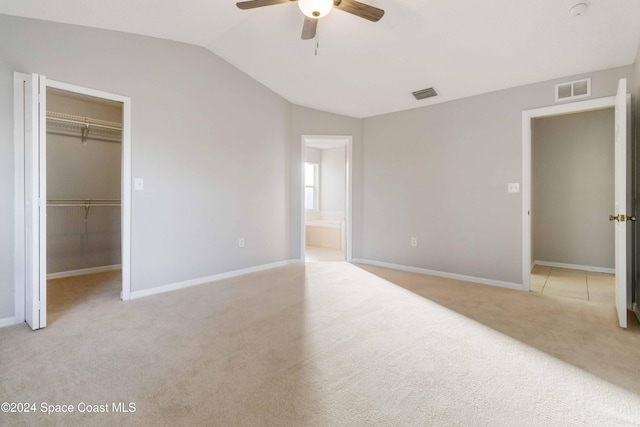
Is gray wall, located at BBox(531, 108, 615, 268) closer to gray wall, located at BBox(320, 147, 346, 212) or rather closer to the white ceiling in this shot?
the white ceiling

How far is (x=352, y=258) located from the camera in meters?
4.81

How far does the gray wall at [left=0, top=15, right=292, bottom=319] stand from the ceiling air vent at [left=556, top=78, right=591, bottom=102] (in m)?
3.39

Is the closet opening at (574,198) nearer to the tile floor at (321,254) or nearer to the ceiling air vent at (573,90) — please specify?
the ceiling air vent at (573,90)

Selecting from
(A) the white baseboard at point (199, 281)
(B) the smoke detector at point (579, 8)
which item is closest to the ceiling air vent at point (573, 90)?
(B) the smoke detector at point (579, 8)

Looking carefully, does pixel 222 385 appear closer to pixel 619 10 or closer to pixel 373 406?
pixel 373 406

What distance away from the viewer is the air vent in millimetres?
3654

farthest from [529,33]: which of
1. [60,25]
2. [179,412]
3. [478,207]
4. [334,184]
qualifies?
[334,184]

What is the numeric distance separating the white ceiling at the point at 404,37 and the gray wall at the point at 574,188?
74.6 inches

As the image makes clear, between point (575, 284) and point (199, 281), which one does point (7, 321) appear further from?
point (575, 284)

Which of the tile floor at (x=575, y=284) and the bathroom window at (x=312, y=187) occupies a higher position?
the bathroom window at (x=312, y=187)

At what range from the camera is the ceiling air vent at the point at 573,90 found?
2980 mm

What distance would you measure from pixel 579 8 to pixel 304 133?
3.31m

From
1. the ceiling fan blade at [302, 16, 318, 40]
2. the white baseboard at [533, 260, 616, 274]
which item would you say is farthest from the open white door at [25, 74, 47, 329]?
the white baseboard at [533, 260, 616, 274]

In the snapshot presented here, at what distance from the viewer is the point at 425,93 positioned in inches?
147
